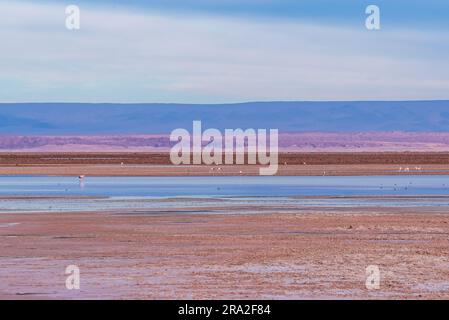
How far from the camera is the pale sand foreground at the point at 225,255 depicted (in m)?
15.4

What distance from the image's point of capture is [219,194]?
128 feet

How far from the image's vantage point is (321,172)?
63.8 m

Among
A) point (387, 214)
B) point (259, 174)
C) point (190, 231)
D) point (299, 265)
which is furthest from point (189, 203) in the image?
point (259, 174)

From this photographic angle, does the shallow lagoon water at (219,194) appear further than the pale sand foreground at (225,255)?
Yes

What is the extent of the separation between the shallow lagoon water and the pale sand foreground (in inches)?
164

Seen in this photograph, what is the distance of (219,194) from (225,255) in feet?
64.0

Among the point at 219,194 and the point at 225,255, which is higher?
the point at 219,194

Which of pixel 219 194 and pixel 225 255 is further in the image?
pixel 219 194

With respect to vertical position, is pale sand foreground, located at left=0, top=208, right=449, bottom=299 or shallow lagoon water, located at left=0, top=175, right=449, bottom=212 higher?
shallow lagoon water, located at left=0, top=175, right=449, bottom=212

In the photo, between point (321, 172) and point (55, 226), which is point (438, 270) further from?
point (321, 172)

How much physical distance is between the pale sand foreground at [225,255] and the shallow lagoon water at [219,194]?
13.6 ft

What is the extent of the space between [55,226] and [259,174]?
35.8 m

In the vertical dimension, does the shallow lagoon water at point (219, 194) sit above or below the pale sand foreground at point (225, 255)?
above

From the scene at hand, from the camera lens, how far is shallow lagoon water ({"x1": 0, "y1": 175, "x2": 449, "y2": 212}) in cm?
3300
